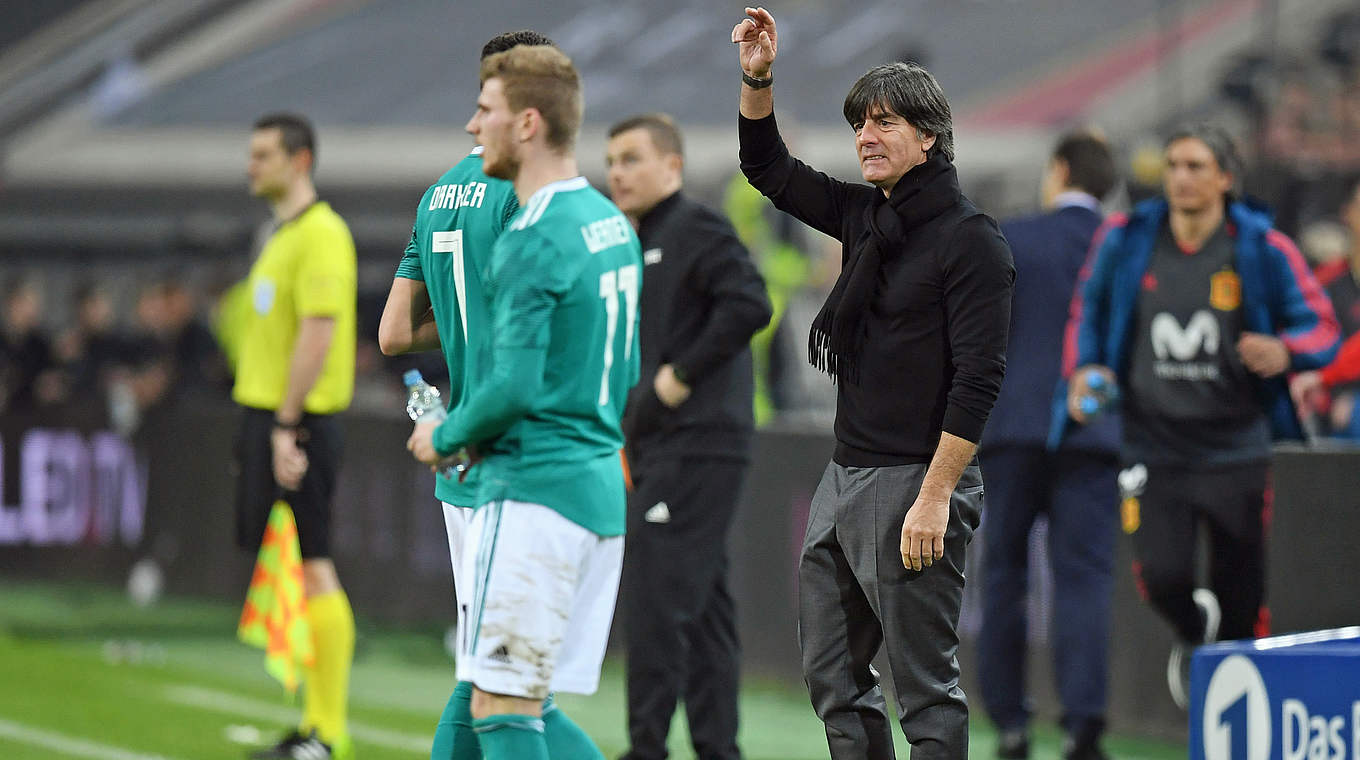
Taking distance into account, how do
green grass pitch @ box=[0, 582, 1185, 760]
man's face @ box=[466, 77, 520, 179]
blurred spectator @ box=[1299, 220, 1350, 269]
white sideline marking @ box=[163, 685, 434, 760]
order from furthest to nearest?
blurred spectator @ box=[1299, 220, 1350, 269] < white sideline marking @ box=[163, 685, 434, 760] < green grass pitch @ box=[0, 582, 1185, 760] < man's face @ box=[466, 77, 520, 179]

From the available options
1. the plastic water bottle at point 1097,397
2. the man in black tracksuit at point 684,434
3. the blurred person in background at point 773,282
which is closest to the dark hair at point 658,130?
the man in black tracksuit at point 684,434

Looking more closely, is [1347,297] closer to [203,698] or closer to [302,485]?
[302,485]

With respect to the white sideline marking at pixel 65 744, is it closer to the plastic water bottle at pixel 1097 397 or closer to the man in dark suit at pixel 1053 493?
the man in dark suit at pixel 1053 493

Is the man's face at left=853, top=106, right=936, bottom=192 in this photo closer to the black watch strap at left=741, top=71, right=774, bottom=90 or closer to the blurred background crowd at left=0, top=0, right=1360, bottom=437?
the black watch strap at left=741, top=71, right=774, bottom=90

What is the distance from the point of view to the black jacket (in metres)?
6.50

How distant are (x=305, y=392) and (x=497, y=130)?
296 cm

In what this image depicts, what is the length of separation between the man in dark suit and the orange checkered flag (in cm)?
275

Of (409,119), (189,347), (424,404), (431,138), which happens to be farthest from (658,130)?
(409,119)

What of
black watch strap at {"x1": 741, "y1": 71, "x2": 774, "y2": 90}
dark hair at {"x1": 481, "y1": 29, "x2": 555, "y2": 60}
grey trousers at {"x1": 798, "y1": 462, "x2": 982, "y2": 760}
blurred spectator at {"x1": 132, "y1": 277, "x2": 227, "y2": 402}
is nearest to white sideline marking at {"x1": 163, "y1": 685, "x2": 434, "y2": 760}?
grey trousers at {"x1": 798, "y1": 462, "x2": 982, "y2": 760}

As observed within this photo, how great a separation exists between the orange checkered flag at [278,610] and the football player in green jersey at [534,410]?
3.54 metres

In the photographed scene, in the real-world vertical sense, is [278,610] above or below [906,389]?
below

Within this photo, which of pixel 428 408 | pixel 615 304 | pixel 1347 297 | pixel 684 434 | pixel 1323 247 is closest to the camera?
pixel 615 304

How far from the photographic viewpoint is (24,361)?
13.9 m

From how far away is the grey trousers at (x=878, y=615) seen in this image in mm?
4633
